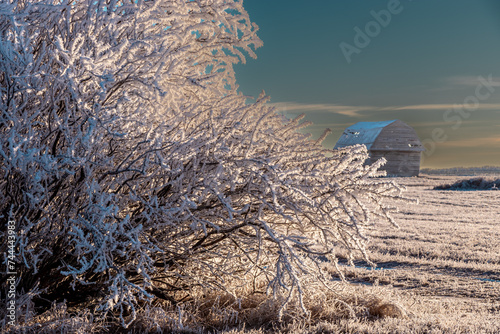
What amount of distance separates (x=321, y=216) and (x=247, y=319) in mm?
1282

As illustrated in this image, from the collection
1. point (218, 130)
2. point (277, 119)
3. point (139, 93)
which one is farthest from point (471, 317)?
point (139, 93)

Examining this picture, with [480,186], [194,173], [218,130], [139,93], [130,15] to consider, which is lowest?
[480,186]

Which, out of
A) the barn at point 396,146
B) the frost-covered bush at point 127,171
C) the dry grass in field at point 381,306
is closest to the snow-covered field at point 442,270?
the dry grass in field at point 381,306

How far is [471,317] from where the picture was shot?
5043 millimetres

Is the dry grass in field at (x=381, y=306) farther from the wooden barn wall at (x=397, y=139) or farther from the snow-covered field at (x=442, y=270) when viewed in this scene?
the wooden barn wall at (x=397, y=139)

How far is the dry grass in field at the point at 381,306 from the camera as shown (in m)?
4.21

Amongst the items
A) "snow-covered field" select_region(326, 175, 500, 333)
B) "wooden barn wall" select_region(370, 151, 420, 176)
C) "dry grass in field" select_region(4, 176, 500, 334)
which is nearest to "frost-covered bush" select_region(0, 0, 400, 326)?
"dry grass in field" select_region(4, 176, 500, 334)

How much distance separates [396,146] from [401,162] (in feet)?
4.49

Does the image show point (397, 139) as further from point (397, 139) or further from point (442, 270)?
point (442, 270)

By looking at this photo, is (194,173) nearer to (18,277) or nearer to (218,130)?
(218,130)

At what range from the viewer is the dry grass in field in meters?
4.21

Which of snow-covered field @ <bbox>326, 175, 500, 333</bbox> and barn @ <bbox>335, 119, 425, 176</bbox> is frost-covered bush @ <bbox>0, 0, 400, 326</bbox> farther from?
barn @ <bbox>335, 119, 425, 176</bbox>

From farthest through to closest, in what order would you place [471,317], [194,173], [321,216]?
[471,317] → [321,216] → [194,173]

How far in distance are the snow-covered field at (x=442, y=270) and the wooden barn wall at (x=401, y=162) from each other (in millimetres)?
22126
